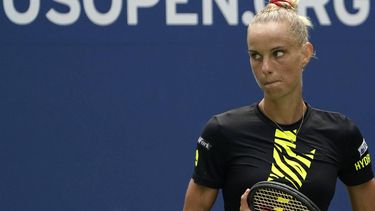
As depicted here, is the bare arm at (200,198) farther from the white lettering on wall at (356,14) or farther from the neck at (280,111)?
the white lettering on wall at (356,14)

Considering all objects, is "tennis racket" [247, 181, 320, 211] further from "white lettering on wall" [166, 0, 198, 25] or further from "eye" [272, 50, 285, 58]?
"white lettering on wall" [166, 0, 198, 25]

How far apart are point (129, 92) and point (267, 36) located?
1394 millimetres

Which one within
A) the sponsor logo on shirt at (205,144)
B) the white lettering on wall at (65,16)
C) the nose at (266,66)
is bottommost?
the sponsor logo on shirt at (205,144)

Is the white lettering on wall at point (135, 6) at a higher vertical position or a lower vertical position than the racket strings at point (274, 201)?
higher

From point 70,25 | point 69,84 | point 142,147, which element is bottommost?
point 142,147

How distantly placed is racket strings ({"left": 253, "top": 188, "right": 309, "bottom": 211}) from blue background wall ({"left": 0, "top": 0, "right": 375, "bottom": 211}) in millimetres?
1453

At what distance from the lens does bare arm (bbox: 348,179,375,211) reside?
8.32 feet

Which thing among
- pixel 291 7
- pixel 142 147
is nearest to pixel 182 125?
pixel 142 147

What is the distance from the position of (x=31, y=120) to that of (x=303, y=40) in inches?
61.6

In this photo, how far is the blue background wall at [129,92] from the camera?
364cm

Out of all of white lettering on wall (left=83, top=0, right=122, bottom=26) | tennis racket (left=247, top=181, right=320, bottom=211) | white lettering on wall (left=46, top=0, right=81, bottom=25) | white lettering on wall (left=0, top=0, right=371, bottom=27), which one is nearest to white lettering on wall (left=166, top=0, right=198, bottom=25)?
white lettering on wall (left=0, top=0, right=371, bottom=27)

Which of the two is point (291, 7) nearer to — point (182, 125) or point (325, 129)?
point (325, 129)

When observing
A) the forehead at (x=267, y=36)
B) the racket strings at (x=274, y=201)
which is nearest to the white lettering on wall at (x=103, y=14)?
the forehead at (x=267, y=36)

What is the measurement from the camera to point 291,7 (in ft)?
8.22
